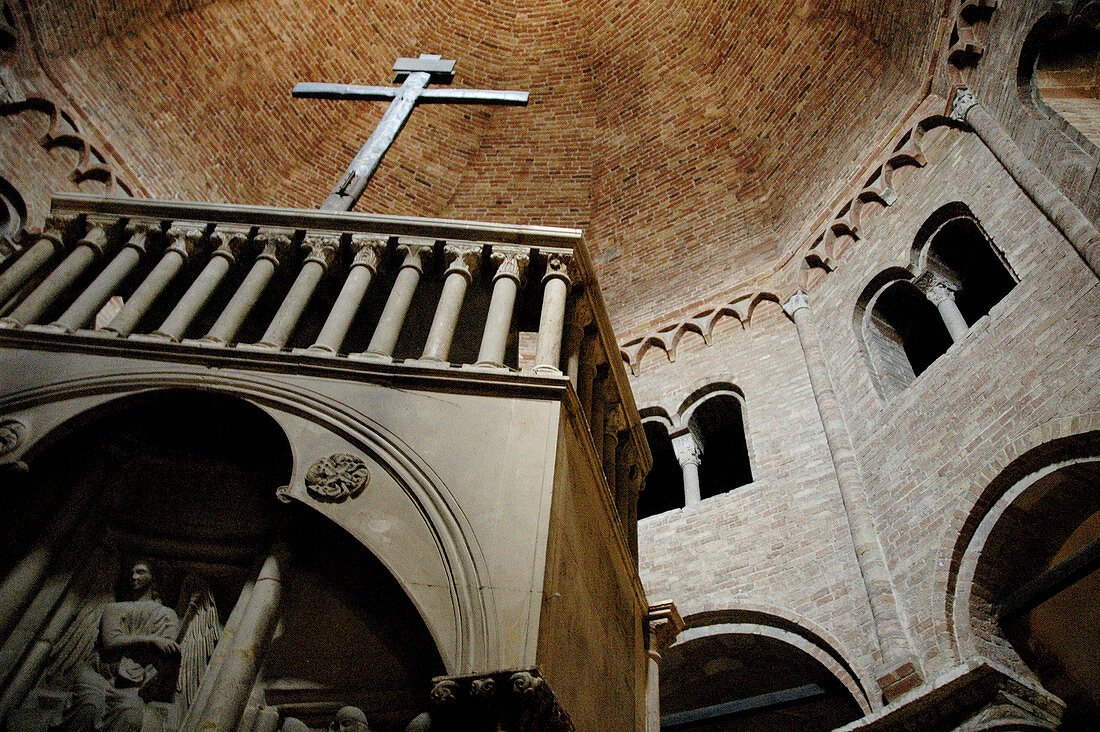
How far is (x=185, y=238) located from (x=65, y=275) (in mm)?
640

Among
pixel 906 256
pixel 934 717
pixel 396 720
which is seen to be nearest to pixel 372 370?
pixel 396 720

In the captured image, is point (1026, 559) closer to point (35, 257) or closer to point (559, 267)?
point (559, 267)

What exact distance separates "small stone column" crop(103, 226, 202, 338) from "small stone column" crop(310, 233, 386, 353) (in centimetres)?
87

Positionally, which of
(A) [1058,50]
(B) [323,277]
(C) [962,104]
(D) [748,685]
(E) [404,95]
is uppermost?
(C) [962,104]

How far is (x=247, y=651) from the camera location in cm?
345

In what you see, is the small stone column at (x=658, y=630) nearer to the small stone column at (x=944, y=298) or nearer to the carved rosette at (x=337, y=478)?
the carved rosette at (x=337, y=478)

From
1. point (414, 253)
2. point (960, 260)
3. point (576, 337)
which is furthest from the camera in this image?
point (960, 260)

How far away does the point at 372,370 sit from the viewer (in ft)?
13.8

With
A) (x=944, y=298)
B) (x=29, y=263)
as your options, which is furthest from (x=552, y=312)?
(x=944, y=298)

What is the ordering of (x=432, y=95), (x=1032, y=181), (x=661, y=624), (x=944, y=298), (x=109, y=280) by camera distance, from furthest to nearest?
(x=944, y=298) → (x=432, y=95) → (x=1032, y=181) → (x=661, y=624) → (x=109, y=280)

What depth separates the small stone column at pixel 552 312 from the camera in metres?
4.36

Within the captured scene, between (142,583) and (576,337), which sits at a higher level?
(576,337)

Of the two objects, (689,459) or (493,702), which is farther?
(689,459)

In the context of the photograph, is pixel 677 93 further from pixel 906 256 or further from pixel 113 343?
pixel 113 343
